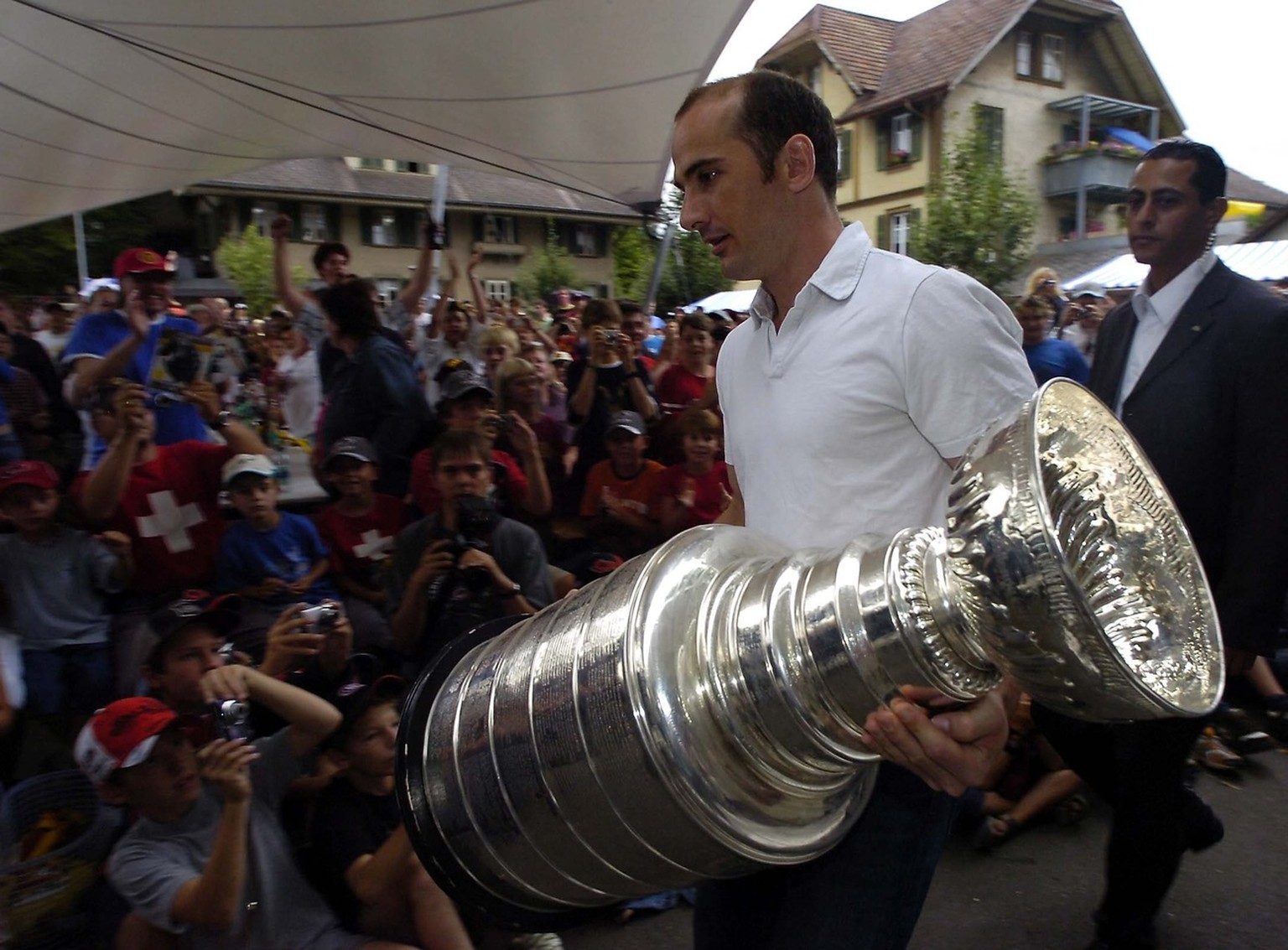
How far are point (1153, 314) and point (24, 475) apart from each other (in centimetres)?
344

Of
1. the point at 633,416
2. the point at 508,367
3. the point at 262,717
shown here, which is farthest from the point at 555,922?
the point at 508,367

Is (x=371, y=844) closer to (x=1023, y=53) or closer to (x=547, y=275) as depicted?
(x=547, y=275)

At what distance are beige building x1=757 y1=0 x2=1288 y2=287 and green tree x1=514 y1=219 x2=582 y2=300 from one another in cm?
884

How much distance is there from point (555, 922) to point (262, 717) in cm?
164

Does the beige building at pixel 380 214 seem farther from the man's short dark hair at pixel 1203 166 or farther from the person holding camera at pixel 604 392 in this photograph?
the man's short dark hair at pixel 1203 166

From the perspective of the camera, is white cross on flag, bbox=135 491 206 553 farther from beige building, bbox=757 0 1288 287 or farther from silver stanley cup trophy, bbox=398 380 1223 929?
beige building, bbox=757 0 1288 287

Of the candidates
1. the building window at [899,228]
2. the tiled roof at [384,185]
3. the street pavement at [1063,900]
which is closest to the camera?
the street pavement at [1063,900]

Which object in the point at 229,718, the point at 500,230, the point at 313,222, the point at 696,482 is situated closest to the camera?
the point at 229,718

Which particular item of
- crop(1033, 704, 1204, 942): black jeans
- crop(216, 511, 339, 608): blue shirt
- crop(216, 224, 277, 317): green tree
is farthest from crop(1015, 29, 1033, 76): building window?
crop(1033, 704, 1204, 942): black jeans

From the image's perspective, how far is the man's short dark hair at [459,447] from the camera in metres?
3.49

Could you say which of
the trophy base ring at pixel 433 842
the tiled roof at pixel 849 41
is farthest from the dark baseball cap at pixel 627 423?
the tiled roof at pixel 849 41

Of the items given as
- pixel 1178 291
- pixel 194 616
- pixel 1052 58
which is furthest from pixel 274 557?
pixel 1052 58

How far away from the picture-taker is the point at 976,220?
22.7 meters

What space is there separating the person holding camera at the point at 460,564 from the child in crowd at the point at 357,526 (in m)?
0.29
